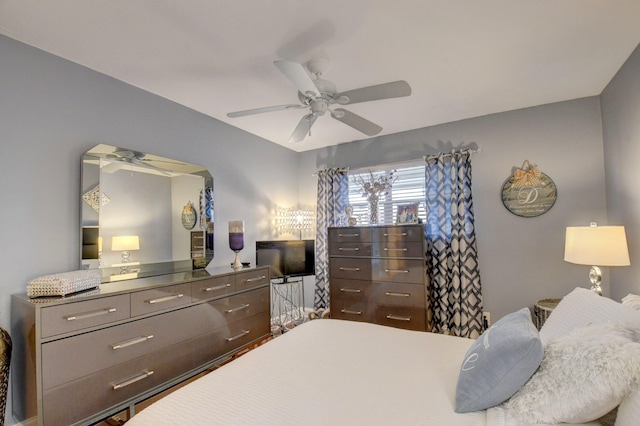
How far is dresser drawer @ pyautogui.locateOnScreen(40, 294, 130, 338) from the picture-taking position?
163 cm

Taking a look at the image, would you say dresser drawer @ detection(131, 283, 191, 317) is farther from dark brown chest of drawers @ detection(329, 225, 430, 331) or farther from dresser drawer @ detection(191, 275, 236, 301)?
dark brown chest of drawers @ detection(329, 225, 430, 331)

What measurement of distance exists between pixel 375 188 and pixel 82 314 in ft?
10.2

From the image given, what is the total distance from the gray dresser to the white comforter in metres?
0.98

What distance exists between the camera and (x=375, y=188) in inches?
152

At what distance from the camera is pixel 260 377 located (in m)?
1.30

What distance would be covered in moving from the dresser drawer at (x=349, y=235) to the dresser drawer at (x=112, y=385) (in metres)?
1.97

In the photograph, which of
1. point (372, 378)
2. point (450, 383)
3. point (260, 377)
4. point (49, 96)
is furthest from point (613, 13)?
point (49, 96)

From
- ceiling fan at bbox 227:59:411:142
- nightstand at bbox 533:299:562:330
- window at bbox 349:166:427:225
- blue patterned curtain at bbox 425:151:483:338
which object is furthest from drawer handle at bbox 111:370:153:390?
nightstand at bbox 533:299:562:330

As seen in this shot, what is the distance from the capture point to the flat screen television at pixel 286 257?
11.9 feet

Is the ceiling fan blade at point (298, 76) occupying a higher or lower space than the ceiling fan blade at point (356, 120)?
higher

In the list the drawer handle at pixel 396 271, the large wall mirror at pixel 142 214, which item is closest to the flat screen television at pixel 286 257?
the large wall mirror at pixel 142 214

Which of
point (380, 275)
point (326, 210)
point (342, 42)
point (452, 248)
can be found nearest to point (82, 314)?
point (342, 42)

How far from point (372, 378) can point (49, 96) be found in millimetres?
2722

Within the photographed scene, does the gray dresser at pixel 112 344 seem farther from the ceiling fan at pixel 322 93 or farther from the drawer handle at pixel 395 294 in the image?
the drawer handle at pixel 395 294
